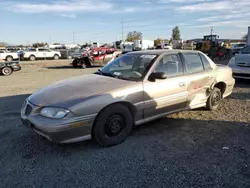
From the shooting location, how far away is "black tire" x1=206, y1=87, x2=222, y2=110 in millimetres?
5004

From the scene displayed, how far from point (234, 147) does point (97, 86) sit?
240 cm

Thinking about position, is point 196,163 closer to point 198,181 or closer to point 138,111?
→ point 198,181

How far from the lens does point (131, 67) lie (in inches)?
169

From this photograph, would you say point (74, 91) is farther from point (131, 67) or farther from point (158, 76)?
point (158, 76)

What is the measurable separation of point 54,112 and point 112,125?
0.92 m

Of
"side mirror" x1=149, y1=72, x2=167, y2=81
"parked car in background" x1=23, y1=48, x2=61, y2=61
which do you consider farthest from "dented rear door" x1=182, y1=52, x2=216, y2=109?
"parked car in background" x1=23, y1=48, x2=61, y2=61

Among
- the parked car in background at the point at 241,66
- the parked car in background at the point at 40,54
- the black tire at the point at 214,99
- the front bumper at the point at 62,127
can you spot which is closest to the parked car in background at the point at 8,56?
the parked car in background at the point at 40,54

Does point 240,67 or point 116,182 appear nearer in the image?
point 116,182

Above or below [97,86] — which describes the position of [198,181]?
below

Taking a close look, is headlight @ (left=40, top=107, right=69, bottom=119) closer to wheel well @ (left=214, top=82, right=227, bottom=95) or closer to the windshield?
the windshield

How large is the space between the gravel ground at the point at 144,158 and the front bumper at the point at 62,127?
1.09 ft

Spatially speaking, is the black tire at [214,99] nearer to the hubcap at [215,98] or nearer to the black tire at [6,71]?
the hubcap at [215,98]

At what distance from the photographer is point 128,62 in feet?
14.6

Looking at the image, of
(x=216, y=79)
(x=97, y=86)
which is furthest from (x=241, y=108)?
(x=97, y=86)
